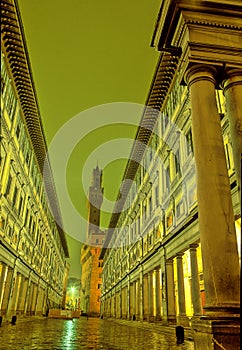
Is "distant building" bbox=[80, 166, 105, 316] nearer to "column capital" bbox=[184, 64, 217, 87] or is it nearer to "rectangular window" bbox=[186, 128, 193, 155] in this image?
"rectangular window" bbox=[186, 128, 193, 155]

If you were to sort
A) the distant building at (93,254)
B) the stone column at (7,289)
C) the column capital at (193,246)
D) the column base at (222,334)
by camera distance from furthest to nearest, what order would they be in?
the distant building at (93,254), the stone column at (7,289), the column capital at (193,246), the column base at (222,334)

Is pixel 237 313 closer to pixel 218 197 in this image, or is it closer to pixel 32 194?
pixel 218 197

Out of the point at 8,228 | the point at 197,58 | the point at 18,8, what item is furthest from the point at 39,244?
the point at 197,58

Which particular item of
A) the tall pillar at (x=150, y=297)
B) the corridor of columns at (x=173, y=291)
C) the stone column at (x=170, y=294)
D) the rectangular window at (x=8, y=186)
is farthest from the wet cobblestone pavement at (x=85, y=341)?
the tall pillar at (x=150, y=297)

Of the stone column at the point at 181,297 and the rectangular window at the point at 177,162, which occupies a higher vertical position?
the rectangular window at the point at 177,162

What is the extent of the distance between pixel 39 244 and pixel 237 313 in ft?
130

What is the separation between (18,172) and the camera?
2667cm

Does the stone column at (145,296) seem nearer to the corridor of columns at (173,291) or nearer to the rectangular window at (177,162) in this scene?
the corridor of columns at (173,291)

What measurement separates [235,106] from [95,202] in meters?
122

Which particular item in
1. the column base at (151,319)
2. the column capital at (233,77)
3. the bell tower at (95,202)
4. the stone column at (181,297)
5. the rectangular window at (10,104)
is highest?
the bell tower at (95,202)

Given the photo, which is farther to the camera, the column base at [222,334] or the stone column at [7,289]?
the stone column at [7,289]

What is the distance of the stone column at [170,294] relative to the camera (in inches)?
779

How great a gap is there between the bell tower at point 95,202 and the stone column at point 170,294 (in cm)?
9141

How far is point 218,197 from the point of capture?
21.3ft
